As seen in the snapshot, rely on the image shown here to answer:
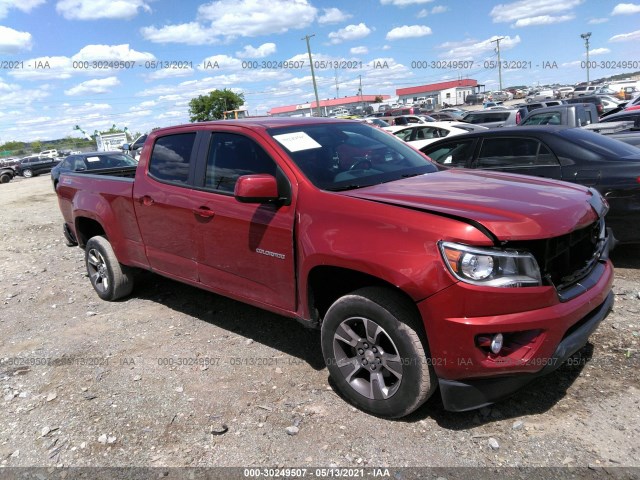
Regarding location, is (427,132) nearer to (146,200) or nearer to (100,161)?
(100,161)

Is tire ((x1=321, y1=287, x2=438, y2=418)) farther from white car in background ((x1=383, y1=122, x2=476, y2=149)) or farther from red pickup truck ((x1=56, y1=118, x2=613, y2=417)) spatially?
white car in background ((x1=383, y1=122, x2=476, y2=149))

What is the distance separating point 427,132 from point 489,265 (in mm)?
13043

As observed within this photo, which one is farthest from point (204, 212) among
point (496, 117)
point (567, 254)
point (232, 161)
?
point (496, 117)

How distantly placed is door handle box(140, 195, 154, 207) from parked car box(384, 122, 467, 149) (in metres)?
10.8

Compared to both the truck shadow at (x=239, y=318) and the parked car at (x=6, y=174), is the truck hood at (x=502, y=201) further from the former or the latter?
the parked car at (x=6, y=174)

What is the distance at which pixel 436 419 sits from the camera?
306 centimetres

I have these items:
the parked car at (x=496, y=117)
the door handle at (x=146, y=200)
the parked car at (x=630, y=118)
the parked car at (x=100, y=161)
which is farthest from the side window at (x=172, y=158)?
the parked car at (x=496, y=117)

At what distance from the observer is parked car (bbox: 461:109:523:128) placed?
715 inches

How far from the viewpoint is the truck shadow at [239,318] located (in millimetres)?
4203

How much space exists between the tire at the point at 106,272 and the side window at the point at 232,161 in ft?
6.61

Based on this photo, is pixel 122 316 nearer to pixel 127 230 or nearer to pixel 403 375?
pixel 127 230

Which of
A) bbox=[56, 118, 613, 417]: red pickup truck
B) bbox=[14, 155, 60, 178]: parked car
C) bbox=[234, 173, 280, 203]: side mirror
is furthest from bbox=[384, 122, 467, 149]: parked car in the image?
bbox=[14, 155, 60, 178]: parked car

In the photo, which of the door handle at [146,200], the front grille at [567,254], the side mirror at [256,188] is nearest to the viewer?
the front grille at [567,254]

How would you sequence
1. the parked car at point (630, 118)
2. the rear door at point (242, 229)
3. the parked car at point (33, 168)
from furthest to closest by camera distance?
the parked car at point (33, 168) → the parked car at point (630, 118) → the rear door at point (242, 229)
